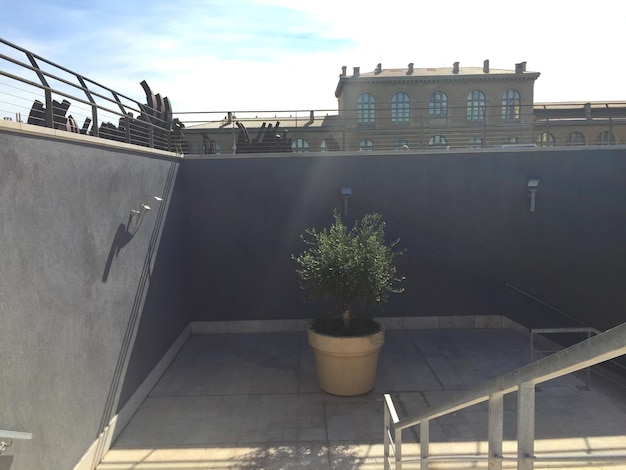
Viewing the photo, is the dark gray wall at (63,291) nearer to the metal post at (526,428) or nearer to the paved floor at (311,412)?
the paved floor at (311,412)

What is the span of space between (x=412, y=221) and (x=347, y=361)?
309 cm

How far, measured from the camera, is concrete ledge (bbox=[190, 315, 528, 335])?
772cm

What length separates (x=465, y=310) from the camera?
7770 mm

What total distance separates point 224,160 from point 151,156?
1.70 meters

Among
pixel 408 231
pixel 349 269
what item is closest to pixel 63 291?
pixel 349 269

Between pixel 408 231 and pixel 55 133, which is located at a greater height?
pixel 55 133

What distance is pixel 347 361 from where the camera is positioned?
5.28 metres

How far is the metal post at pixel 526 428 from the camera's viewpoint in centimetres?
128

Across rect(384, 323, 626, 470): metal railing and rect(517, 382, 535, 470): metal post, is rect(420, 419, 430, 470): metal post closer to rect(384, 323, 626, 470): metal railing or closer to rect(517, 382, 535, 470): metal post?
rect(384, 323, 626, 470): metal railing

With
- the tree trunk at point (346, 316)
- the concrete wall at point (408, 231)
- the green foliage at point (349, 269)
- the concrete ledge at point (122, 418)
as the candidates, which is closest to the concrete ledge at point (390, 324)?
the concrete wall at point (408, 231)

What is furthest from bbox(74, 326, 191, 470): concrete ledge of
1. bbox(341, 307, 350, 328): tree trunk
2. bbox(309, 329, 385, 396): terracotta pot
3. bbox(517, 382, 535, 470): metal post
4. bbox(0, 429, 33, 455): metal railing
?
bbox(517, 382, 535, 470): metal post

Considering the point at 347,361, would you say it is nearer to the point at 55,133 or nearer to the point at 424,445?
the point at 424,445

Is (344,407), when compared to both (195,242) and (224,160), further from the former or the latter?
(224,160)

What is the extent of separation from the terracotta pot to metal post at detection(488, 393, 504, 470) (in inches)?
145
